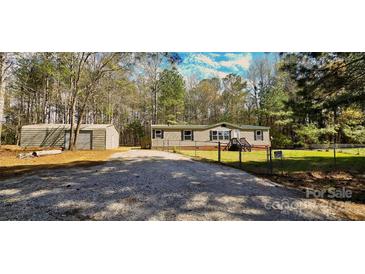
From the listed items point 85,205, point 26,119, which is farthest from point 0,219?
point 26,119

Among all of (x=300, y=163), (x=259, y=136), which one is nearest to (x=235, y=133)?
(x=259, y=136)

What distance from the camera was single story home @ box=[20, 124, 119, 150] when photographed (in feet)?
27.1

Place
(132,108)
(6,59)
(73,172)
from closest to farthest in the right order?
(73,172)
(6,59)
(132,108)

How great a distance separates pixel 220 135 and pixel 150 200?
37.8 ft

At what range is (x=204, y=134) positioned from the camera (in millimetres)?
13469

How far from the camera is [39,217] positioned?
2.13m

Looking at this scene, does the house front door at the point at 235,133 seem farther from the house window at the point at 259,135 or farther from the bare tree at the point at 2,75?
the bare tree at the point at 2,75

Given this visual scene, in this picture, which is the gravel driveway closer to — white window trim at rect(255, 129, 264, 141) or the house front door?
the house front door

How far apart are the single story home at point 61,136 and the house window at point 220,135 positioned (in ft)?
22.2

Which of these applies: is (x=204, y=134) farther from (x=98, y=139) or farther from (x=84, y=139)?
(x=84, y=139)

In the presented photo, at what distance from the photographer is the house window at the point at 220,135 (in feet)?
44.4

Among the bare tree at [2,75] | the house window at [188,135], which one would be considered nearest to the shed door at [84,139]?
the house window at [188,135]
